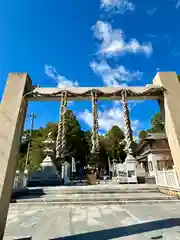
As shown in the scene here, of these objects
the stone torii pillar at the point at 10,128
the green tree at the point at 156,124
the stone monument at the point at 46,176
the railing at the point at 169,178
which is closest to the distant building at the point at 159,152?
the railing at the point at 169,178

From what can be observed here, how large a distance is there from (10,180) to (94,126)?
1.85 meters

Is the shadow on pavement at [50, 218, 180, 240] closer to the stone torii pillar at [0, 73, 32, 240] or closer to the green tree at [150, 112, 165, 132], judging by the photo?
the stone torii pillar at [0, 73, 32, 240]

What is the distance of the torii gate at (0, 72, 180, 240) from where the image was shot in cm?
266

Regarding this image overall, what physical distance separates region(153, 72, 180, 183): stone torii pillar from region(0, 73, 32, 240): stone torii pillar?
118 inches

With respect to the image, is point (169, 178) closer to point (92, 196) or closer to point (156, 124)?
point (92, 196)

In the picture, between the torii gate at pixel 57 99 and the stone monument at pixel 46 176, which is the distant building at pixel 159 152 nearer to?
the stone monument at pixel 46 176

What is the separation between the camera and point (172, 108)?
3186 millimetres

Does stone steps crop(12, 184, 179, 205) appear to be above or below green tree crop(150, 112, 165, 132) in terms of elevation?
below

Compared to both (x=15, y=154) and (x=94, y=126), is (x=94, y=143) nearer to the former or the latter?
(x=94, y=126)

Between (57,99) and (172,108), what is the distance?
2.52 metres

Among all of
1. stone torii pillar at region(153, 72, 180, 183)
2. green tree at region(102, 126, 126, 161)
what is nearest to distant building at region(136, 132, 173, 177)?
green tree at region(102, 126, 126, 161)

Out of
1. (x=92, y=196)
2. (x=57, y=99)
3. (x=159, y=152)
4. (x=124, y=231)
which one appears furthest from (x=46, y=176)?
(x=159, y=152)

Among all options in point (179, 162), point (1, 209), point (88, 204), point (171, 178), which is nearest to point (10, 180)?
point (1, 209)

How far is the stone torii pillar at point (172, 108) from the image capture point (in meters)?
2.99
